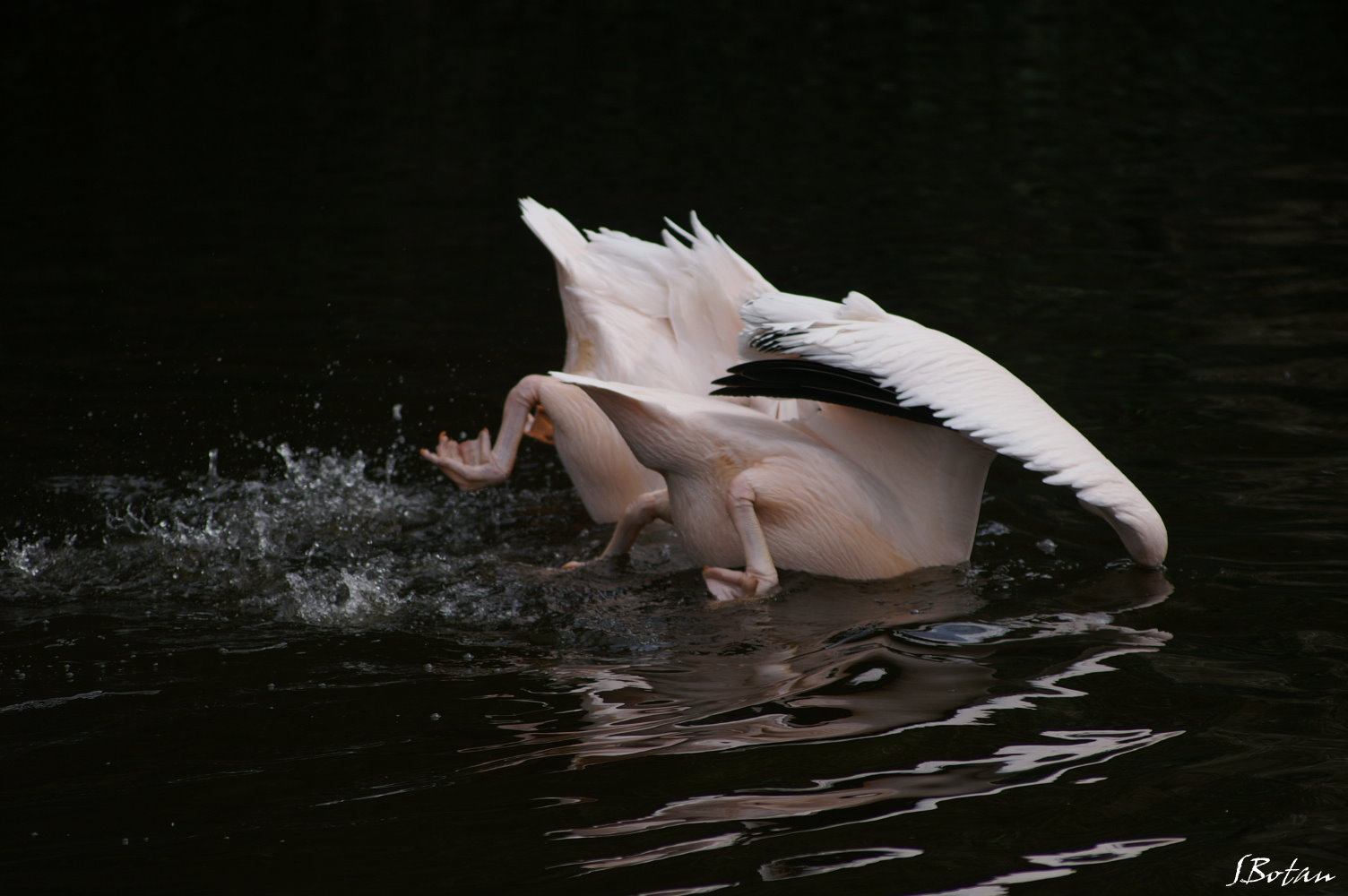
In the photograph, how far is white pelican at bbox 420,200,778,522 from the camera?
500cm

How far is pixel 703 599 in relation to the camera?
4598 millimetres

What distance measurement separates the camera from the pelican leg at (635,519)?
16.0ft

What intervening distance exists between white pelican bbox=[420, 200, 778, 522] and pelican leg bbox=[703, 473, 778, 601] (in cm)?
55

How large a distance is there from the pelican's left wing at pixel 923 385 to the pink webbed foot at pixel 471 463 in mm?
1113

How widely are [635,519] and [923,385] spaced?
1321 mm

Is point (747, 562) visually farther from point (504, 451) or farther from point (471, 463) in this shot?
point (471, 463)

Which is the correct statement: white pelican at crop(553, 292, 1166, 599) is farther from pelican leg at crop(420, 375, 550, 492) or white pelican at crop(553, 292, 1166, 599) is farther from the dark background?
the dark background

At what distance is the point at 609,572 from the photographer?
4.91 m

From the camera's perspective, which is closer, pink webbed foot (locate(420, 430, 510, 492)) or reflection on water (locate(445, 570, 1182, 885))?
reflection on water (locate(445, 570, 1182, 885))

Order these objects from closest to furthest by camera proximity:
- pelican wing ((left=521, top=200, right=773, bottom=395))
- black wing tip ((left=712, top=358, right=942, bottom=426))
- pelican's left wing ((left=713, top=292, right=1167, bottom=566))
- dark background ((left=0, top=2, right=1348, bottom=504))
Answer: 1. pelican's left wing ((left=713, top=292, right=1167, bottom=566))
2. black wing tip ((left=712, top=358, right=942, bottom=426))
3. pelican wing ((left=521, top=200, right=773, bottom=395))
4. dark background ((left=0, top=2, right=1348, bottom=504))
